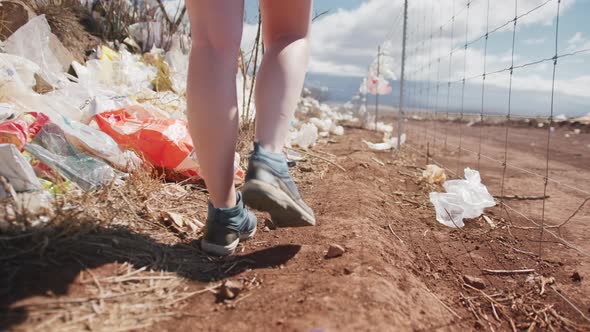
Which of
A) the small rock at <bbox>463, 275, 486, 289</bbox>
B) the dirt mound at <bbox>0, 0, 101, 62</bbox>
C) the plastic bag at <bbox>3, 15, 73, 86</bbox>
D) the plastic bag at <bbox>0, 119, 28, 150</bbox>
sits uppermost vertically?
the dirt mound at <bbox>0, 0, 101, 62</bbox>

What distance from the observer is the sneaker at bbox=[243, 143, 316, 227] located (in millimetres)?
961

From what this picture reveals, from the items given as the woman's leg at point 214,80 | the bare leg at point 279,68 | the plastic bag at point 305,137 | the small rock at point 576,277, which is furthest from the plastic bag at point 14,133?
the plastic bag at point 305,137

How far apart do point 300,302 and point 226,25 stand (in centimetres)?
62

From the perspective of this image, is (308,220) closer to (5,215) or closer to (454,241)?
(5,215)

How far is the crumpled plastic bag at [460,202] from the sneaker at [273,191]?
3.40 feet

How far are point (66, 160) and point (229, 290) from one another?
2.84 feet

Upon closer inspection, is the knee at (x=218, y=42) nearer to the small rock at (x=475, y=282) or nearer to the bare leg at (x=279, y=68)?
the bare leg at (x=279, y=68)

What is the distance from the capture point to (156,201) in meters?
1.45

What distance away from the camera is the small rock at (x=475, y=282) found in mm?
1257

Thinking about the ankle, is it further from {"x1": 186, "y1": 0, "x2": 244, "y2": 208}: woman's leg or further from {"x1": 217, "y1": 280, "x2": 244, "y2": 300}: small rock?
{"x1": 217, "y1": 280, "x2": 244, "y2": 300}: small rock

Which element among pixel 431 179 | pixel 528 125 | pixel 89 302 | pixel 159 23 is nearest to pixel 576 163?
pixel 431 179

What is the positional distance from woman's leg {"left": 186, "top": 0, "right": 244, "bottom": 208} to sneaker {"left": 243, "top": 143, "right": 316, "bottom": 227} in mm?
83

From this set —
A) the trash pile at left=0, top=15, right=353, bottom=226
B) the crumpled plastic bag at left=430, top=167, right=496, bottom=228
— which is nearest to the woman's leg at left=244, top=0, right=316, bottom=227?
the trash pile at left=0, top=15, right=353, bottom=226

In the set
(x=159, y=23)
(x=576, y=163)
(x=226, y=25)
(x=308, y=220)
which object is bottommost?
(x=576, y=163)
